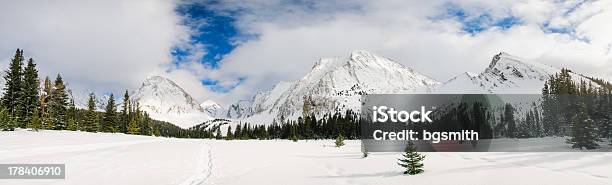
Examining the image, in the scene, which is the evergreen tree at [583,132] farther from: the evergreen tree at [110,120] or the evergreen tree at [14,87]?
the evergreen tree at [110,120]

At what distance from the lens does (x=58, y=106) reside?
85.1 m

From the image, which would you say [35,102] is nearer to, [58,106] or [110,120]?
[58,106]

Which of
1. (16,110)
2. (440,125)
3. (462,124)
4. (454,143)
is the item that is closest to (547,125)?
(440,125)

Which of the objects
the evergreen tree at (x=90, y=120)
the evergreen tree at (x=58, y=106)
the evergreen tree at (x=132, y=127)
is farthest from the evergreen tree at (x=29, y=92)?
the evergreen tree at (x=132, y=127)

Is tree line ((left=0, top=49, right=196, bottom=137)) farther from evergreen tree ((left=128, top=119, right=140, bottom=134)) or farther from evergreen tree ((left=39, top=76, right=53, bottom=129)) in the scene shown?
evergreen tree ((left=128, top=119, right=140, bottom=134))

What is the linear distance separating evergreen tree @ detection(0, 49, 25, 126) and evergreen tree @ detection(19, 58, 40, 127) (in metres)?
0.56

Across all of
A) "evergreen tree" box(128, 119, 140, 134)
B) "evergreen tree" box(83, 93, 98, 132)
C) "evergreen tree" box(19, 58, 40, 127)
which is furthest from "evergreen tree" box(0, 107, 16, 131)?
"evergreen tree" box(128, 119, 140, 134)

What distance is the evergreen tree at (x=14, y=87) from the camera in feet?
236

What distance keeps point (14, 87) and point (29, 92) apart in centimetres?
219

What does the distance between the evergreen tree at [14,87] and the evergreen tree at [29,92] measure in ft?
1.84

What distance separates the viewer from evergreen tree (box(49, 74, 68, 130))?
82500 millimetres

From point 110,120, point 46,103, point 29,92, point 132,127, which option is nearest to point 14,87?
point 29,92

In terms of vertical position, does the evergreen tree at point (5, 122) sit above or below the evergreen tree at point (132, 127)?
above

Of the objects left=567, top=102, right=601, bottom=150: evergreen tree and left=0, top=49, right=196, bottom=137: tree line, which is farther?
left=0, top=49, right=196, bottom=137: tree line
